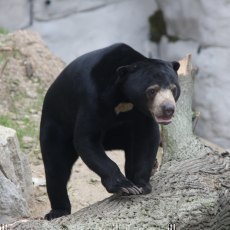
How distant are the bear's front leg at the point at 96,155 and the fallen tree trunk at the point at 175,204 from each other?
95 millimetres

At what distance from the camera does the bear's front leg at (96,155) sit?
395cm

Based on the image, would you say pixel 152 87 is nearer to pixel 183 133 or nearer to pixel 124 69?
pixel 124 69

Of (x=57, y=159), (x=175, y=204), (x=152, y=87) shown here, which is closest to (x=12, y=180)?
(x=57, y=159)

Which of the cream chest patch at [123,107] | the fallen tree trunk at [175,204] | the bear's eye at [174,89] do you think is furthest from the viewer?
the cream chest patch at [123,107]

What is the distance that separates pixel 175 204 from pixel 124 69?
88cm

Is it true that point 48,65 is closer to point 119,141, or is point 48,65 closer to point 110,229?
point 119,141

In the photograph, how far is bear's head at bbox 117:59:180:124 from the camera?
3912 mm

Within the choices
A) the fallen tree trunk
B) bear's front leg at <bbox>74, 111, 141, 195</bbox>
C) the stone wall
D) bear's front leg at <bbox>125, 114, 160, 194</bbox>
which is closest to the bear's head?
bear's front leg at <bbox>125, 114, 160, 194</bbox>

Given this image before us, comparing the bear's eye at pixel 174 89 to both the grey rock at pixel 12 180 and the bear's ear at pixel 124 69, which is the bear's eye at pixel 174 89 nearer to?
the bear's ear at pixel 124 69

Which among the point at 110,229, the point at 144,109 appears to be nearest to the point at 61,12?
the point at 144,109

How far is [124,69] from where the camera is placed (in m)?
4.07

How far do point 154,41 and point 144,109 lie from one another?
6.31 m

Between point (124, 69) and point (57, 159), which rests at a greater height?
point (124, 69)

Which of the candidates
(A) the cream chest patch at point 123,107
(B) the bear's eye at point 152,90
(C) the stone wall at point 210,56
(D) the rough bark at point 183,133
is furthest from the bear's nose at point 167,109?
(C) the stone wall at point 210,56
